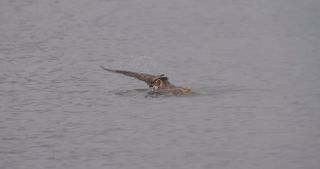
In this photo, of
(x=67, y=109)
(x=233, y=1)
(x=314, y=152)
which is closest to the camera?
(x=314, y=152)

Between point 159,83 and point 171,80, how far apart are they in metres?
3.28

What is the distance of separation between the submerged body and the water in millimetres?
284

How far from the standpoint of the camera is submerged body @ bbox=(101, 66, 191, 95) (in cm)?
2609

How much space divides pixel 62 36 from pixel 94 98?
10.2m

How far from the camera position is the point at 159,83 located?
26.2 meters

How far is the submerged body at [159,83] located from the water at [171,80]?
11.2 inches

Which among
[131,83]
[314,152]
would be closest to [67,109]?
[131,83]

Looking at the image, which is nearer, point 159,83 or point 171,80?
point 159,83

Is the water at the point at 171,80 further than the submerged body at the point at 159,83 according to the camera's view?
No

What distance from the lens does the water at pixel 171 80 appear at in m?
21.7

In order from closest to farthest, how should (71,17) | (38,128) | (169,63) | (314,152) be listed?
1. (314,152)
2. (38,128)
3. (169,63)
4. (71,17)

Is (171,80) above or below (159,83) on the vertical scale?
below

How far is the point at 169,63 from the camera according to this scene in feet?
105

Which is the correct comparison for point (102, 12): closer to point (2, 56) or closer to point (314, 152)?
point (2, 56)
